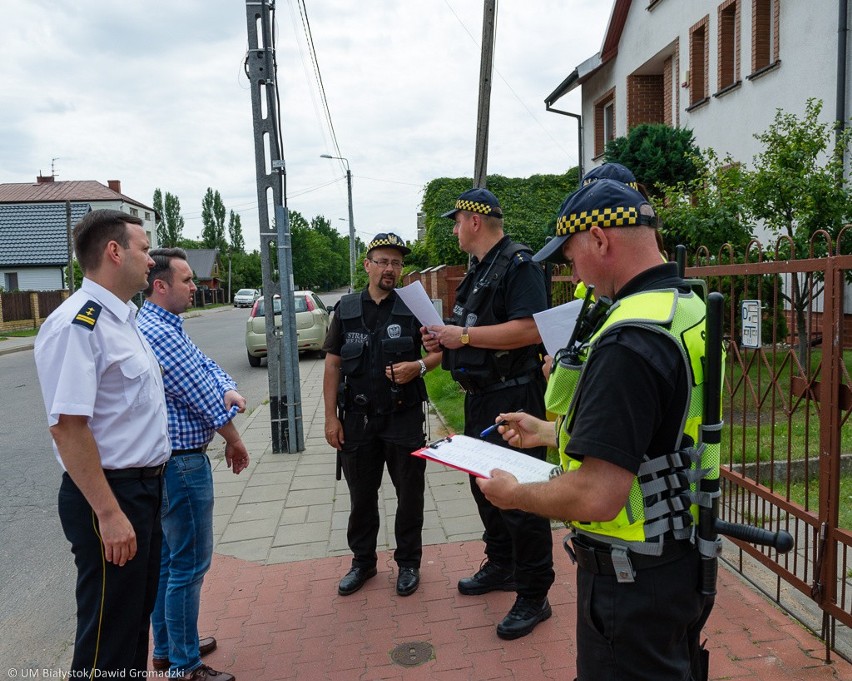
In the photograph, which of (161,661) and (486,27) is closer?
(161,661)

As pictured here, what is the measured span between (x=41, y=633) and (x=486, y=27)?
7.65 metres

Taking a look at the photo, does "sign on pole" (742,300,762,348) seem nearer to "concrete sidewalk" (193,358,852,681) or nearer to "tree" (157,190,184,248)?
"concrete sidewalk" (193,358,852,681)

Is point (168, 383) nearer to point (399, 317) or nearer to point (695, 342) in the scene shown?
point (399, 317)

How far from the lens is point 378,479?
409 cm

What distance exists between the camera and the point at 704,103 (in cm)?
1470

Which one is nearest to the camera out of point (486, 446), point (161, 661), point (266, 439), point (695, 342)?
point (695, 342)

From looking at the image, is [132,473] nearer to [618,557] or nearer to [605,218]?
[618,557]

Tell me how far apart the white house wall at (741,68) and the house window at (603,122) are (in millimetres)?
469

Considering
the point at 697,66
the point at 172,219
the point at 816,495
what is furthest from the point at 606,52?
the point at 172,219

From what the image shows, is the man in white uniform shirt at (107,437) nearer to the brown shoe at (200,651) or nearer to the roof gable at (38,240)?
the brown shoe at (200,651)

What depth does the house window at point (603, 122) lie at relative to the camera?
1985cm

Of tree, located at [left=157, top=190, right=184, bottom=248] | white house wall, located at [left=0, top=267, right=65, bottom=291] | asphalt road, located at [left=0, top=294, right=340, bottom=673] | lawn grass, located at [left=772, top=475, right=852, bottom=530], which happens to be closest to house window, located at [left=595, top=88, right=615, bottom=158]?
asphalt road, located at [left=0, top=294, right=340, bottom=673]

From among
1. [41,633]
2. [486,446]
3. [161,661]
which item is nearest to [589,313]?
[486,446]

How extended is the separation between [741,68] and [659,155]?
9.93ft
